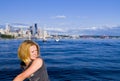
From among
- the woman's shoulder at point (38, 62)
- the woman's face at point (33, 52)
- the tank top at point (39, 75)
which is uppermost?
the woman's face at point (33, 52)

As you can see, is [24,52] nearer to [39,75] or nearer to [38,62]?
[38,62]

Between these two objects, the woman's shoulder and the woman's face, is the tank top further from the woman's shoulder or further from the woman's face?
the woman's face

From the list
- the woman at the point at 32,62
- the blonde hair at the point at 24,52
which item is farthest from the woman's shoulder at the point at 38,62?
the blonde hair at the point at 24,52

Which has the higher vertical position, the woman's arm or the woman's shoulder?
the woman's shoulder

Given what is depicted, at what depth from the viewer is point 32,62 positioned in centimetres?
394

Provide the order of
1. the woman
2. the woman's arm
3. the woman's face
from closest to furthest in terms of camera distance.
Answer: the woman's arm, the woman, the woman's face

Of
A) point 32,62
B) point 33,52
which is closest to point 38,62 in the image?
point 32,62

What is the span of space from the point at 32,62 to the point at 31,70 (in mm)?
140

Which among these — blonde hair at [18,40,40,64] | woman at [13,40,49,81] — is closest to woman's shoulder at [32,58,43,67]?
woman at [13,40,49,81]

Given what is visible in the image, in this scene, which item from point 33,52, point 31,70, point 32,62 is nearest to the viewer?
point 31,70

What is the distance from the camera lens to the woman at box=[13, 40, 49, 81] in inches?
153

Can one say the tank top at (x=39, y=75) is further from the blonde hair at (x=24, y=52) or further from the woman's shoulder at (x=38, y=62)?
the blonde hair at (x=24, y=52)

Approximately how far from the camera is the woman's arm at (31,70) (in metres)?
3.75

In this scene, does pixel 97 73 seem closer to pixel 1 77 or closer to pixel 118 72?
pixel 118 72
